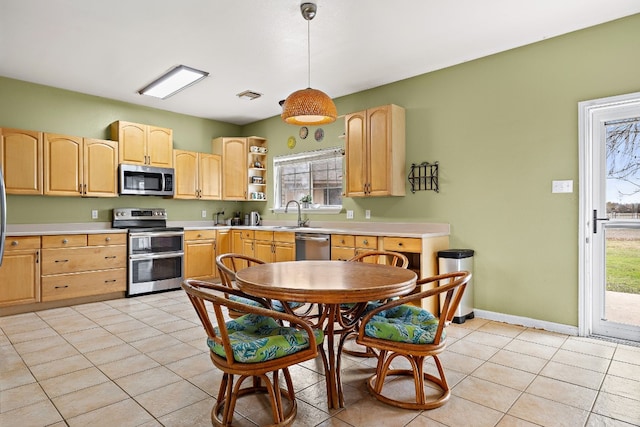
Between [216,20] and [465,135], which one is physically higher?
[216,20]

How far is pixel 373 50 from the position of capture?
12.4 feet

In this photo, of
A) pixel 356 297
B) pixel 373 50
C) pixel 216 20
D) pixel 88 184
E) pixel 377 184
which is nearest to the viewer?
pixel 356 297

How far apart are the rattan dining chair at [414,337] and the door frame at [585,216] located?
177 cm

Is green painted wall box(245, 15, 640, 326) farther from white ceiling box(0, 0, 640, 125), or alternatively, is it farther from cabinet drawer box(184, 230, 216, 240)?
cabinet drawer box(184, 230, 216, 240)

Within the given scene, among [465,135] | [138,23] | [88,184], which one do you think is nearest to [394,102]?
[465,135]

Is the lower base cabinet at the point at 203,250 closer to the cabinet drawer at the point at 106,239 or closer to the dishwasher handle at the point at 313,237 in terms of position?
the cabinet drawer at the point at 106,239

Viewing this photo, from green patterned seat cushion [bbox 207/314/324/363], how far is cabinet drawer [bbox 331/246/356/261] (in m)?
2.20

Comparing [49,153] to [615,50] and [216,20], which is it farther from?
[615,50]

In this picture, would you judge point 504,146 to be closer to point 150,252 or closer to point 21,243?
point 150,252

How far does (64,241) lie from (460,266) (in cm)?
438

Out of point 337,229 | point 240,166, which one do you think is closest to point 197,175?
point 240,166

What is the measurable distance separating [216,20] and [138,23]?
66 cm

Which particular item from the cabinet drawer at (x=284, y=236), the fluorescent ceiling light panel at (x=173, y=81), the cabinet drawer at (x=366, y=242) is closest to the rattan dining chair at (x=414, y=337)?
the cabinet drawer at (x=366, y=242)

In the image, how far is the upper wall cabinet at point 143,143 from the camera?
5.19 meters
